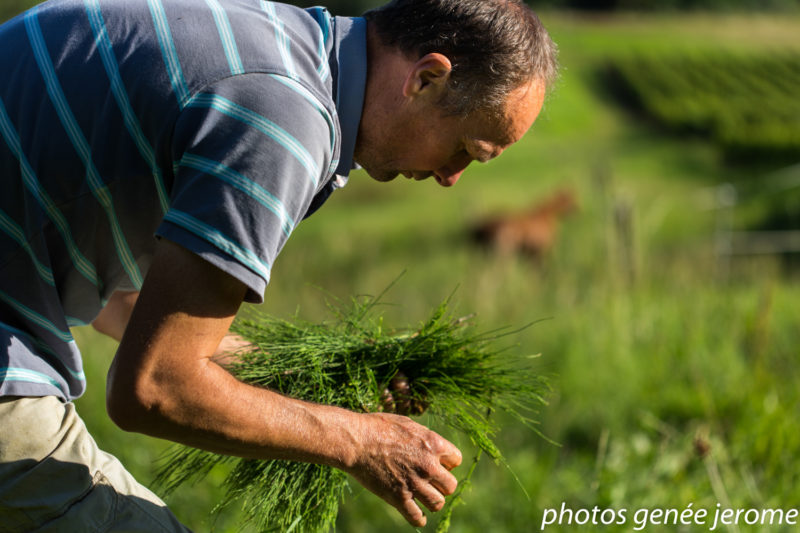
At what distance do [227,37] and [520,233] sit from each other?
389 inches

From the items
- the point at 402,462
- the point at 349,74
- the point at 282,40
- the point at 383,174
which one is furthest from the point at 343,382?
the point at 282,40

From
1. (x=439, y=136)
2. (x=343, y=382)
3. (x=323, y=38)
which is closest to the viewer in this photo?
(x=323, y=38)

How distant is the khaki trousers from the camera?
1.76 metres

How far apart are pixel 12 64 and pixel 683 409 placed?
4.13 meters

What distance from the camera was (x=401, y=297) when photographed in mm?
9148

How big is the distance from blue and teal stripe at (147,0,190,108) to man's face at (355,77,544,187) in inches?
19.3

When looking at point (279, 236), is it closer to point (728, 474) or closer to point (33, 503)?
point (33, 503)

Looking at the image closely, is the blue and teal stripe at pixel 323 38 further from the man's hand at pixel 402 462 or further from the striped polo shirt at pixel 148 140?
the man's hand at pixel 402 462

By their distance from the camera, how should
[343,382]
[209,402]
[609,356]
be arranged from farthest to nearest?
[609,356] < [343,382] < [209,402]

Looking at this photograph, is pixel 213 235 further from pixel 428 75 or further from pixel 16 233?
pixel 428 75

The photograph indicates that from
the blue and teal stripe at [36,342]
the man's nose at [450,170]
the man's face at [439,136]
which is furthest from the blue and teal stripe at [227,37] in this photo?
the blue and teal stripe at [36,342]

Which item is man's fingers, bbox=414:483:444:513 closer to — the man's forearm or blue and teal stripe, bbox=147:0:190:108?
the man's forearm

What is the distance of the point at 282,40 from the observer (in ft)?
5.49

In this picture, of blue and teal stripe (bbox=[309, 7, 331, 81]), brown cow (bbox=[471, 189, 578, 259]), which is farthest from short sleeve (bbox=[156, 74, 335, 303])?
brown cow (bbox=[471, 189, 578, 259])
